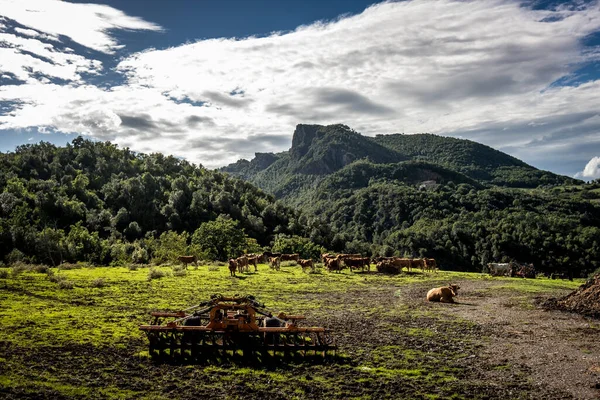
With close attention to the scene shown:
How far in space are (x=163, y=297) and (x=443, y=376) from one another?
1578 centimetres

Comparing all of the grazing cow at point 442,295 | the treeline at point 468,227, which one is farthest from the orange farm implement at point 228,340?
the treeline at point 468,227

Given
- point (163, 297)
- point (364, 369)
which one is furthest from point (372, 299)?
point (364, 369)

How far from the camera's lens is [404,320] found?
695 inches

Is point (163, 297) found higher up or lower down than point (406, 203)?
lower down

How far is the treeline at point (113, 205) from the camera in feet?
187

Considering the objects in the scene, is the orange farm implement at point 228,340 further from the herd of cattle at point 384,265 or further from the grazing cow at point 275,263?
the grazing cow at point 275,263

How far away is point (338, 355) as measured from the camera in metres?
12.4

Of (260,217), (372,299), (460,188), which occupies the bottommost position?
(372,299)

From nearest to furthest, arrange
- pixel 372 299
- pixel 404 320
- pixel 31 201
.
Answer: pixel 404 320 < pixel 372 299 < pixel 31 201

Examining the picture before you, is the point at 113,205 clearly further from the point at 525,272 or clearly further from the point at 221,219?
the point at 525,272

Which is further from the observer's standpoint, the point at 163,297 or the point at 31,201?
the point at 31,201

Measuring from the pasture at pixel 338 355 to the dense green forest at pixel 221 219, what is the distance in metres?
34.3

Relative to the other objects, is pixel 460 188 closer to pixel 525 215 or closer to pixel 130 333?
pixel 525 215

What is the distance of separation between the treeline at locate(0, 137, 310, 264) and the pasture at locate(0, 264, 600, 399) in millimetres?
36102
